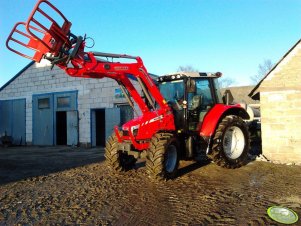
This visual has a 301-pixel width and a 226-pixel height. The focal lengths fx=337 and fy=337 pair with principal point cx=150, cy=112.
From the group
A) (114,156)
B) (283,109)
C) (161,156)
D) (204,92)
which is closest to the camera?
(161,156)

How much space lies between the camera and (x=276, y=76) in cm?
967

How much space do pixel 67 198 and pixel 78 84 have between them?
41.9 feet

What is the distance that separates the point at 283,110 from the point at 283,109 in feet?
0.10

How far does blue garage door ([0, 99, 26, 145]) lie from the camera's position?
20.5 m

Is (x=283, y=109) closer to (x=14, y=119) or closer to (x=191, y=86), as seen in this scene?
(x=191, y=86)

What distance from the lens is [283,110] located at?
376 inches

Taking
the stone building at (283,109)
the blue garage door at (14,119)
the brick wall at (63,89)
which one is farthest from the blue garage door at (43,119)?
the stone building at (283,109)

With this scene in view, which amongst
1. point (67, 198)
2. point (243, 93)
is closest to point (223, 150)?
point (67, 198)

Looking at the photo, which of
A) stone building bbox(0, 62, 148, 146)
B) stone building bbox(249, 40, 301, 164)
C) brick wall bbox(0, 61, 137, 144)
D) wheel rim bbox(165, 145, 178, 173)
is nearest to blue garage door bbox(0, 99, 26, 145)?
stone building bbox(0, 62, 148, 146)

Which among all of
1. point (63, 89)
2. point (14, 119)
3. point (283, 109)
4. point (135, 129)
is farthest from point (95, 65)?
point (14, 119)

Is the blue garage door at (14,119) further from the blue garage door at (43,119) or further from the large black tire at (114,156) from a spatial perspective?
the large black tire at (114,156)

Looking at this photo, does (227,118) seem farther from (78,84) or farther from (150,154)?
(78,84)

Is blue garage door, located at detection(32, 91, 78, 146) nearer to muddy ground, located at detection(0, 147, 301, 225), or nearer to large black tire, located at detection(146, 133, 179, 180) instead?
muddy ground, located at detection(0, 147, 301, 225)

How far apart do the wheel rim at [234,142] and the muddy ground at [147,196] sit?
553 mm
